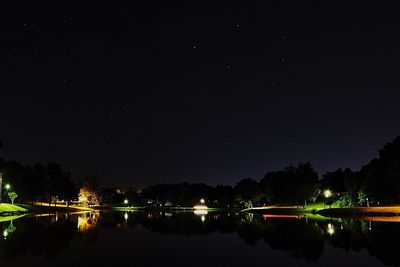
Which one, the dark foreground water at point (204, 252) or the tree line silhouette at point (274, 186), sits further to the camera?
the tree line silhouette at point (274, 186)

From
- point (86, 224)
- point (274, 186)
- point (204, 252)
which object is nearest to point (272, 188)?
point (274, 186)

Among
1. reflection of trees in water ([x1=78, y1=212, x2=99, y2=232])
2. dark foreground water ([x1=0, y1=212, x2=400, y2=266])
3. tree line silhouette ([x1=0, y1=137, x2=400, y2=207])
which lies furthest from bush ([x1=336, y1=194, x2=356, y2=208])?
dark foreground water ([x1=0, y1=212, x2=400, y2=266])

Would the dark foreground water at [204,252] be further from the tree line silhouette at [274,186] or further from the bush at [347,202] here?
the bush at [347,202]

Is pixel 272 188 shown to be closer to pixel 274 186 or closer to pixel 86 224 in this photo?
pixel 274 186

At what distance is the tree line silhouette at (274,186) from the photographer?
6228cm

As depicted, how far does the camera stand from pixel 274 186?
117m

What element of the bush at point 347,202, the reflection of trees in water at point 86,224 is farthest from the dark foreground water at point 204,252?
the bush at point 347,202

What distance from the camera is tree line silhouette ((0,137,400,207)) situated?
2452 inches

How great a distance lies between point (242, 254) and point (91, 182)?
352 ft

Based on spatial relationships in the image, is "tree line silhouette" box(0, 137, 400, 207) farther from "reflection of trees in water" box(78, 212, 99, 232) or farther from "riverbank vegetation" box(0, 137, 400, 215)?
"reflection of trees in water" box(78, 212, 99, 232)

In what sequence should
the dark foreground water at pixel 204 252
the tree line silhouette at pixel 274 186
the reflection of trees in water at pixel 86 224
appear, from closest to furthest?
the dark foreground water at pixel 204 252 → the reflection of trees in water at pixel 86 224 → the tree line silhouette at pixel 274 186

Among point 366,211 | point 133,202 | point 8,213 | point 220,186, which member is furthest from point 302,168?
point 133,202

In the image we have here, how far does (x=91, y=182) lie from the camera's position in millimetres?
120875

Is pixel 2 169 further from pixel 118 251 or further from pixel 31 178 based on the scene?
pixel 118 251
